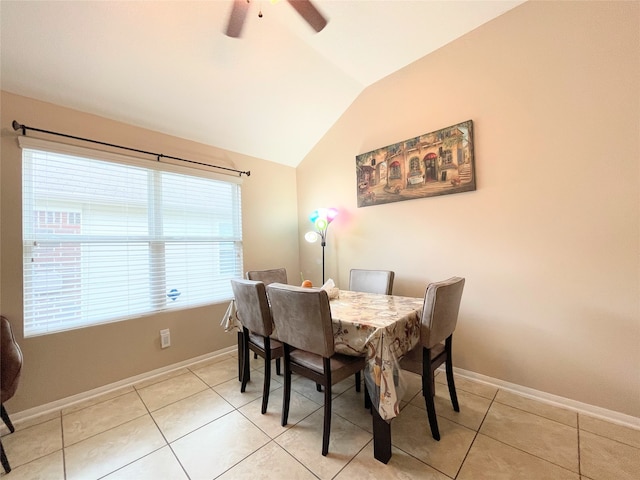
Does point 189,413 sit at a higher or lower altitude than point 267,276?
lower

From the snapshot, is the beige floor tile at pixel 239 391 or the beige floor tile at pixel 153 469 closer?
the beige floor tile at pixel 153 469

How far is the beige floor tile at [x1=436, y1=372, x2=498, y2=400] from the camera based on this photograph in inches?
80.9

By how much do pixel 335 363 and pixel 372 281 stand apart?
1141 mm

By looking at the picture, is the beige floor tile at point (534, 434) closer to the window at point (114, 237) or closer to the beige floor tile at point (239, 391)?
the beige floor tile at point (239, 391)

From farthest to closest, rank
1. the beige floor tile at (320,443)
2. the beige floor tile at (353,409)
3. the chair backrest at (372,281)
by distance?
1. the chair backrest at (372,281)
2. the beige floor tile at (353,409)
3. the beige floor tile at (320,443)

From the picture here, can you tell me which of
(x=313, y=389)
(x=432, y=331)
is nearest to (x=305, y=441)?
(x=313, y=389)

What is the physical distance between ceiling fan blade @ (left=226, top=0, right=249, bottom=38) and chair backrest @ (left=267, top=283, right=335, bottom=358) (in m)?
1.64

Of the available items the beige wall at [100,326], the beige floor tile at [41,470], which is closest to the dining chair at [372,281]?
the beige wall at [100,326]

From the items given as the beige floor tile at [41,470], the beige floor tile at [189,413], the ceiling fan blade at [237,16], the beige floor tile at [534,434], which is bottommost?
the beige floor tile at [534,434]

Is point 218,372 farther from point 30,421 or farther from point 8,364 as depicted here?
point 8,364

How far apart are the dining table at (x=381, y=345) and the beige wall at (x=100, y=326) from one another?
179 centimetres

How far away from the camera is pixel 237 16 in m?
1.56

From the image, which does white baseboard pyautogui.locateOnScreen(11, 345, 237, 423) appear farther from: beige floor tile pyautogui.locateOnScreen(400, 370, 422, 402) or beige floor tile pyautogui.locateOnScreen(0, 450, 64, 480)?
beige floor tile pyautogui.locateOnScreen(400, 370, 422, 402)

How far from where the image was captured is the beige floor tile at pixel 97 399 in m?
1.99
